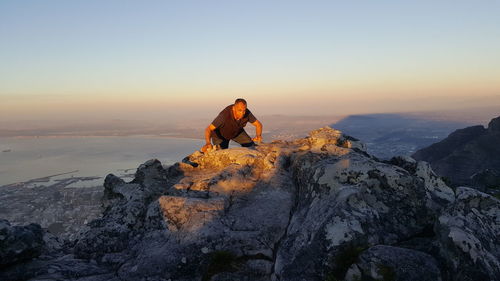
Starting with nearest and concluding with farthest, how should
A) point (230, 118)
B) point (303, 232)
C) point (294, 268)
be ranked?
point (294, 268), point (303, 232), point (230, 118)

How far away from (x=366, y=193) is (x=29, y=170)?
208 metres

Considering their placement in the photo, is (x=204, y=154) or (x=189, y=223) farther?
(x=204, y=154)

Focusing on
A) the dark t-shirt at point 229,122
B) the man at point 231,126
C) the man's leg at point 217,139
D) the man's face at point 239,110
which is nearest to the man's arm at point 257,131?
the man at point 231,126

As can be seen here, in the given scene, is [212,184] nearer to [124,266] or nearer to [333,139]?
[124,266]

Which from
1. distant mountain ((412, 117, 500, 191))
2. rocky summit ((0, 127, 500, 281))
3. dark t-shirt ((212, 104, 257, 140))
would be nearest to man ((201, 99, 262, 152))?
dark t-shirt ((212, 104, 257, 140))

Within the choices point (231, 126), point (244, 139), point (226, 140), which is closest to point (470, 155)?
point (244, 139)

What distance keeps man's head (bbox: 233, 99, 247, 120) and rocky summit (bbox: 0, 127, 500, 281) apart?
3731mm

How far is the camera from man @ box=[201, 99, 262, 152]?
42.9 ft

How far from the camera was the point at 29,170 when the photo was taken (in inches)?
6678

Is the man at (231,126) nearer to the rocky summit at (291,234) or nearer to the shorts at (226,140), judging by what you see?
the shorts at (226,140)

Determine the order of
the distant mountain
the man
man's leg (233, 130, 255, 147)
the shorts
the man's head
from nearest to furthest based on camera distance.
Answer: the man's head → the man → the shorts → man's leg (233, 130, 255, 147) → the distant mountain

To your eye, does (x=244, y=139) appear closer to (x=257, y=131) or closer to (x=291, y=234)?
(x=257, y=131)

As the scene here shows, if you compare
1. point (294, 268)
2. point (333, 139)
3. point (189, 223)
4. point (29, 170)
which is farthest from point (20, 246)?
point (29, 170)

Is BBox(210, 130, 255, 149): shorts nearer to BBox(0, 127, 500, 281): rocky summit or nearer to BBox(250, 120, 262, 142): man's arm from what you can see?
BBox(250, 120, 262, 142): man's arm
